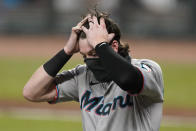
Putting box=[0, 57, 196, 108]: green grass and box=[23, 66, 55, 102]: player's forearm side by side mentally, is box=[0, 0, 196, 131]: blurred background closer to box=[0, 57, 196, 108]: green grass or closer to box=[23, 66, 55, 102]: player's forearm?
box=[0, 57, 196, 108]: green grass

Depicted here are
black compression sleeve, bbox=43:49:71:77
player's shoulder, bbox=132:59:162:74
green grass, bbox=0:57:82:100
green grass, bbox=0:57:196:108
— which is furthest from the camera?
green grass, bbox=0:57:82:100

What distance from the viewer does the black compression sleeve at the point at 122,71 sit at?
2.62 meters

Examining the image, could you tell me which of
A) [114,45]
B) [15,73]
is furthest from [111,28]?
[15,73]

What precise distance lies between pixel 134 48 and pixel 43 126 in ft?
37.0

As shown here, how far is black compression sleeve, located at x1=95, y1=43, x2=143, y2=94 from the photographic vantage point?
262 cm

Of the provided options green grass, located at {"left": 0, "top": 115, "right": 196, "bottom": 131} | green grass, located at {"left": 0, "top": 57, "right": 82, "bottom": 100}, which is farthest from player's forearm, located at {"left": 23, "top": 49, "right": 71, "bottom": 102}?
green grass, located at {"left": 0, "top": 57, "right": 82, "bottom": 100}

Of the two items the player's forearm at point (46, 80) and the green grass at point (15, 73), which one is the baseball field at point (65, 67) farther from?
the player's forearm at point (46, 80)

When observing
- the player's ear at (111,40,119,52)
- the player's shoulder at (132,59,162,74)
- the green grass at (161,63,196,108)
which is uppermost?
the player's ear at (111,40,119,52)

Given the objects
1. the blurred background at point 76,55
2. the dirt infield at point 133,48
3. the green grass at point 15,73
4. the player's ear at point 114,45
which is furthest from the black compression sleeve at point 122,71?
the dirt infield at point 133,48

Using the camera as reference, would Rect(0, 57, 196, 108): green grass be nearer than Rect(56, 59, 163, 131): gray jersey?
No

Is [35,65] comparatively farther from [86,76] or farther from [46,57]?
[86,76]

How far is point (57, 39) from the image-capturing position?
842 inches

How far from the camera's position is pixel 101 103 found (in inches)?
122

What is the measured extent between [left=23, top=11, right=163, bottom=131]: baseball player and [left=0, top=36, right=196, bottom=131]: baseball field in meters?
4.28
